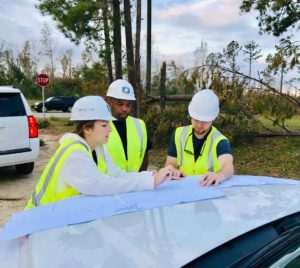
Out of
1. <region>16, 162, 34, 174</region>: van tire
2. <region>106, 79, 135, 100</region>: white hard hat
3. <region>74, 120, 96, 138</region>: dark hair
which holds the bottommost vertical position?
<region>16, 162, 34, 174</region>: van tire

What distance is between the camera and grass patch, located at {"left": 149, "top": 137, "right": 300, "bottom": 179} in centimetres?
800

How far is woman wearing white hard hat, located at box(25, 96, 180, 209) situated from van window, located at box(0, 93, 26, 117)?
487 centimetres

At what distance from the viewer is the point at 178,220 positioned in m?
1.60

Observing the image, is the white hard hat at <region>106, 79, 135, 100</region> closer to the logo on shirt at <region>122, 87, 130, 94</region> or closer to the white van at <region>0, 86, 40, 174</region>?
the logo on shirt at <region>122, 87, 130, 94</region>

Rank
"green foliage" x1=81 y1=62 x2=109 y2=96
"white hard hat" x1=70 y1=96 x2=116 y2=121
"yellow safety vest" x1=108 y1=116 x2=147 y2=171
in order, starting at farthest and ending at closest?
"green foliage" x1=81 y1=62 x2=109 y2=96, "yellow safety vest" x1=108 y1=116 x2=147 y2=171, "white hard hat" x1=70 y1=96 x2=116 y2=121

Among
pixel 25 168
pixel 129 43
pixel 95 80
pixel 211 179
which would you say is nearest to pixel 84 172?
pixel 211 179

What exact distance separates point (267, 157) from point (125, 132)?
6.34 meters

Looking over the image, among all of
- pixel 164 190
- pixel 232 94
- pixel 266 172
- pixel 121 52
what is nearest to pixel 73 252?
pixel 164 190

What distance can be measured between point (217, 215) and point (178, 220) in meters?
0.16

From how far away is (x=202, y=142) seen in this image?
301cm

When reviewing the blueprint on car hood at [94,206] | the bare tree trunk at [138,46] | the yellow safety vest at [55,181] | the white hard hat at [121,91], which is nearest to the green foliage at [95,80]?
the bare tree trunk at [138,46]

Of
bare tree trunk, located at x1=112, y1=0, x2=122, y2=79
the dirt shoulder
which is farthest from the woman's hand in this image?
bare tree trunk, located at x1=112, y1=0, x2=122, y2=79

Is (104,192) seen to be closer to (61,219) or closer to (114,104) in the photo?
(61,219)

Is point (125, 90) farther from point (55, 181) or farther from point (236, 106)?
point (236, 106)
